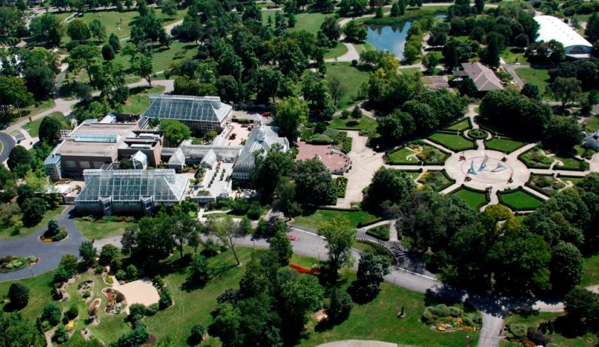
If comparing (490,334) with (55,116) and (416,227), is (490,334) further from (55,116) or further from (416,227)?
(55,116)

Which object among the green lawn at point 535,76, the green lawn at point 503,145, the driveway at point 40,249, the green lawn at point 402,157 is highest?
the green lawn at point 535,76

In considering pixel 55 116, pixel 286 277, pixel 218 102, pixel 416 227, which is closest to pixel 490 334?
pixel 416 227

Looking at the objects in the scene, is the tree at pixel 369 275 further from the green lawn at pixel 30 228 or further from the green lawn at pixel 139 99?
the green lawn at pixel 139 99

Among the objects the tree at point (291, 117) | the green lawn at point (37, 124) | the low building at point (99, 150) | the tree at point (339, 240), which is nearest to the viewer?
the tree at point (339, 240)

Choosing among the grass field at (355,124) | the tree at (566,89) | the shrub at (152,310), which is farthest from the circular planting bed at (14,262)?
the tree at (566,89)

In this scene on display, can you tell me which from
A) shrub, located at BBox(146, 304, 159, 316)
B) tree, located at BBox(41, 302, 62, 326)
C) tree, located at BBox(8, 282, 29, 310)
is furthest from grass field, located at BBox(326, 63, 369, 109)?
tree, located at BBox(8, 282, 29, 310)

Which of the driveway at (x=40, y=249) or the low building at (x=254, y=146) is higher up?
the low building at (x=254, y=146)

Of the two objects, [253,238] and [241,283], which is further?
[253,238]

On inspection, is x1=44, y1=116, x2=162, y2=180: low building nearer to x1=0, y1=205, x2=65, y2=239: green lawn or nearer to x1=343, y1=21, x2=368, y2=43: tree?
x1=0, y1=205, x2=65, y2=239: green lawn
